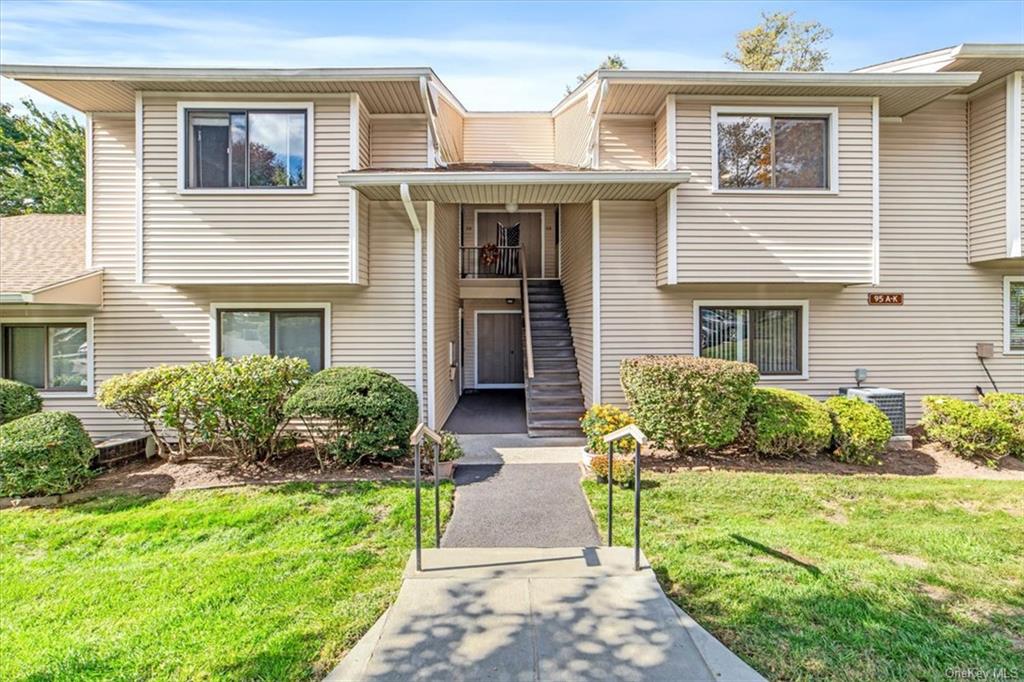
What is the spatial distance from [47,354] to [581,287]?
9.70 m

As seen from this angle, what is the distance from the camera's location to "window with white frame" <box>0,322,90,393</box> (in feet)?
25.7

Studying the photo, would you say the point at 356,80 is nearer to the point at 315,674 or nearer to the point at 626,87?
the point at 626,87

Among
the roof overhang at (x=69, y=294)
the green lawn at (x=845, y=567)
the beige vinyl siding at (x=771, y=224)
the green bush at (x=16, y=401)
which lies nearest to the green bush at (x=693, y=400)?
the green lawn at (x=845, y=567)

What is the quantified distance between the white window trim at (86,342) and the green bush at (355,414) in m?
4.46

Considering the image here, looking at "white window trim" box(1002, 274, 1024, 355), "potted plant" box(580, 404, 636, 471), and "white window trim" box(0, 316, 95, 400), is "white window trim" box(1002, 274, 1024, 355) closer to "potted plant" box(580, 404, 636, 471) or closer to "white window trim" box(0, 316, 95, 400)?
"potted plant" box(580, 404, 636, 471)

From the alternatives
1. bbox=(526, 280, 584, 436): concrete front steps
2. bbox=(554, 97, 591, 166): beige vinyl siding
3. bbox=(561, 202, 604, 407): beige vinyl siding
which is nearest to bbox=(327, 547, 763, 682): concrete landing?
bbox=(526, 280, 584, 436): concrete front steps

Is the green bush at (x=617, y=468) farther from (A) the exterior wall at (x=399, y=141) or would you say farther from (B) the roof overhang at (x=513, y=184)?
(A) the exterior wall at (x=399, y=141)

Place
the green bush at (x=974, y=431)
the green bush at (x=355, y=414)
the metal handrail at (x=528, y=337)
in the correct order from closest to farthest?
1. the green bush at (x=355, y=414)
2. the green bush at (x=974, y=431)
3. the metal handrail at (x=528, y=337)

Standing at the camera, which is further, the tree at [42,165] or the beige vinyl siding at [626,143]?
the tree at [42,165]

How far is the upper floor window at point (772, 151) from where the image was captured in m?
7.29

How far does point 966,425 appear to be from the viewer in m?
6.73

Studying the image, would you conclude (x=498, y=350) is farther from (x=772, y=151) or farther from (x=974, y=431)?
(x=974, y=431)

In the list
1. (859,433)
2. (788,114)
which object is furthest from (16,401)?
(788,114)

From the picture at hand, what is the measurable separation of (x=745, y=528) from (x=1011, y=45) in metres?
8.44
